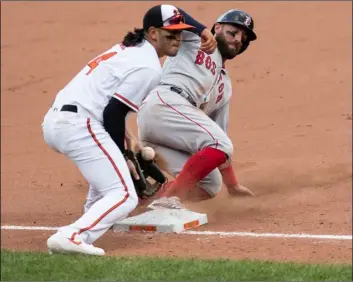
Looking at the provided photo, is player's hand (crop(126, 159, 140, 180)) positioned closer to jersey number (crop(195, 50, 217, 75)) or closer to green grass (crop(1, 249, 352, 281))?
green grass (crop(1, 249, 352, 281))

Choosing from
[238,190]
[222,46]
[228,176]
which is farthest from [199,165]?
[222,46]

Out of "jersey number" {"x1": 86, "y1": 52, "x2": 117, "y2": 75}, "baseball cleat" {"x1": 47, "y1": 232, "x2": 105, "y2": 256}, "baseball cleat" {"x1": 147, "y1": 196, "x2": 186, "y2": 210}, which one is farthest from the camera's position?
"baseball cleat" {"x1": 147, "y1": 196, "x2": 186, "y2": 210}

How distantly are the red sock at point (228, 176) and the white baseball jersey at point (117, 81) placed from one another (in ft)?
6.50

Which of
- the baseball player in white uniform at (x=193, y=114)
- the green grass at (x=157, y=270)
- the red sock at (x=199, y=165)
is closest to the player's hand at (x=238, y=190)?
the baseball player in white uniform at (x=193, y=114)

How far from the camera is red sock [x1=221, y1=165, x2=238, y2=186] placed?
8438 millimetres

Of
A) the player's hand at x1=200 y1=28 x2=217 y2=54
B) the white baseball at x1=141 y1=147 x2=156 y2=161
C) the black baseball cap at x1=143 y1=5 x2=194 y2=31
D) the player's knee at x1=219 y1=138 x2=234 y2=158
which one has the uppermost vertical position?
the black baseball cap at x1=143 y1=5 x2=194 y2=31

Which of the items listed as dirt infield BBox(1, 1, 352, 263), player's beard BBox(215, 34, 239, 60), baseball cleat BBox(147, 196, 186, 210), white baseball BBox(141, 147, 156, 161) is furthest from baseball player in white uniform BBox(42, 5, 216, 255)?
player's beard BBox(215, 34, 239, 60)

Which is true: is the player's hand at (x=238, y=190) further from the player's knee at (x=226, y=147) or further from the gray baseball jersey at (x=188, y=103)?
the player's knee at (x=226, y=147)

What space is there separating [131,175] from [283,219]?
55.6 inches

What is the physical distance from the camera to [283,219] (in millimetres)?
7824

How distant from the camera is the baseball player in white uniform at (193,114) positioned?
305 inches

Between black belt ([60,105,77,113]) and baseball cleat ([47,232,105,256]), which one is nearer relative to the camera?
baseball cleat ([47,232,105,256])

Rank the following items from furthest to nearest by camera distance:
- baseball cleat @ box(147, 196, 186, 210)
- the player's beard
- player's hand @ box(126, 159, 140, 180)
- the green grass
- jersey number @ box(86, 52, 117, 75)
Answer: the player's beard → baseball cleat @ box(147, 196, 186, 210) → player's hand @ box(126, 159, 140, 180) → jersey number @ box(86, 52, 117, 75) → the green grass

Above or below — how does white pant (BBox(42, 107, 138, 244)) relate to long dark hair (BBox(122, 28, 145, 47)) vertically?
below
